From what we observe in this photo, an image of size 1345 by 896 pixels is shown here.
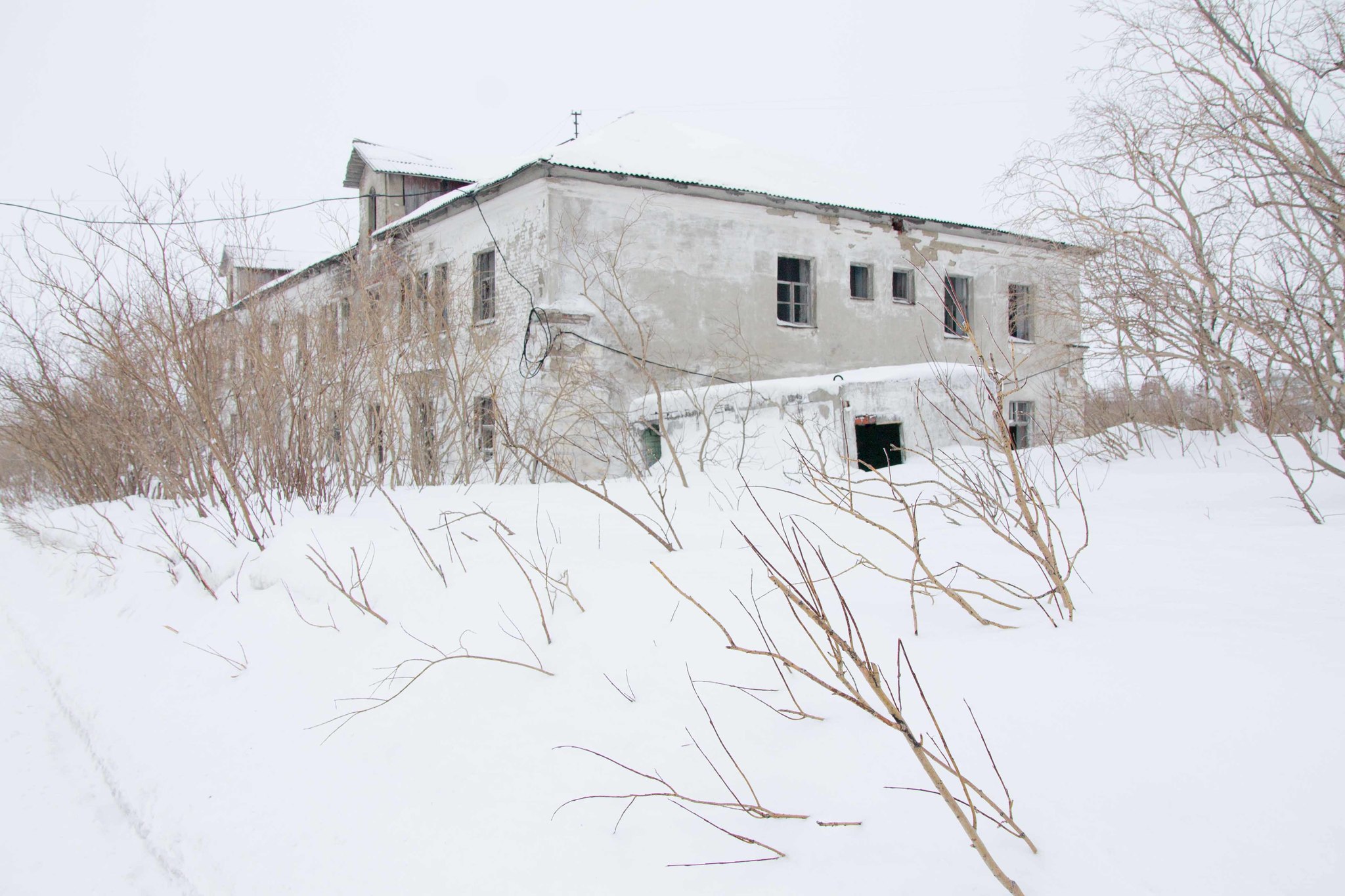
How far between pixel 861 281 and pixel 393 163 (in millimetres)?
9939

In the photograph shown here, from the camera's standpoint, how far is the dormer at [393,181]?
1803 cm

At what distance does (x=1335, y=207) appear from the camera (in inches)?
256

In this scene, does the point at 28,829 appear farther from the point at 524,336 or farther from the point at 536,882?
the point at 524,336

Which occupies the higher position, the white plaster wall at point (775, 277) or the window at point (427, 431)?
the white plaster wall at point (775, 277)

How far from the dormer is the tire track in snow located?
13.9 m

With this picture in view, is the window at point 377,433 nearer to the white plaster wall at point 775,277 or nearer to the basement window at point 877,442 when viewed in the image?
the white plaster wall at point 775,277

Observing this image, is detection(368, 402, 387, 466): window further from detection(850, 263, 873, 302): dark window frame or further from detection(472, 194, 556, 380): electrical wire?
detection(850, 263, 873, 302): dark window frame

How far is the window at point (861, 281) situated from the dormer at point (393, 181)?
8314 millimetres

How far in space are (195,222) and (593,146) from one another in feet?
25.5

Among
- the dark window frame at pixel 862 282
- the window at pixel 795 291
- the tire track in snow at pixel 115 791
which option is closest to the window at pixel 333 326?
the tire track in snow at pixel 115 791

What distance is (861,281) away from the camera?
55.0 feet

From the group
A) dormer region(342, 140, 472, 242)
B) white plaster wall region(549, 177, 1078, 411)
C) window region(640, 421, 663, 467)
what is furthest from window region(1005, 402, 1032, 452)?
dormer region(342, 140, 472, 242)

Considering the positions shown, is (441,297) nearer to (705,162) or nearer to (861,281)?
(705,162)

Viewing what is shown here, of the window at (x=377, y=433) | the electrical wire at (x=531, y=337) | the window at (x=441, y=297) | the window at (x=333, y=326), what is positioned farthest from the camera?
the electrical wire at (x=531, y=337)
